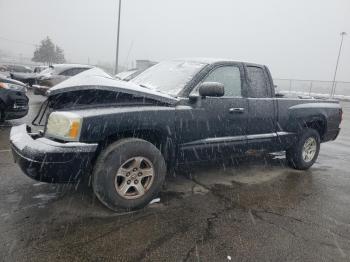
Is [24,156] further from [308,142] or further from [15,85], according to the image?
[15,85]

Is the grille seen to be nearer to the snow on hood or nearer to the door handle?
the snow on hood

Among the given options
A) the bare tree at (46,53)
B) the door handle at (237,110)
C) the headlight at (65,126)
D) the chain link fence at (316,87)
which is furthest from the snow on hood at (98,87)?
the bare tree at (46,53)

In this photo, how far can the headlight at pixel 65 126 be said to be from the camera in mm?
3164

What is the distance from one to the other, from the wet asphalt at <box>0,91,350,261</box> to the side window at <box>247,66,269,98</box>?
1.29 metres

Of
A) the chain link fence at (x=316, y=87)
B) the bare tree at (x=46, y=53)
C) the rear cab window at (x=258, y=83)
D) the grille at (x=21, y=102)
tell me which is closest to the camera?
the rear cab window at (x=258, y=83)

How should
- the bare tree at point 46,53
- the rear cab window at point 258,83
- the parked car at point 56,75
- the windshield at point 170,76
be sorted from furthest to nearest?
the bare tree at point 46,53 < the parked car at point 56,75 < the rear cab window at point 258,83 < the windshield at point 170,76

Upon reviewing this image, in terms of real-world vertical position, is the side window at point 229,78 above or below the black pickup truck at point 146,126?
above

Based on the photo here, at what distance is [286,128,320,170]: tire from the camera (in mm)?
5613

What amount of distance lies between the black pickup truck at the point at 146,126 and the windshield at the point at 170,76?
2 cm

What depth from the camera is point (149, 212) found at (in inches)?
141

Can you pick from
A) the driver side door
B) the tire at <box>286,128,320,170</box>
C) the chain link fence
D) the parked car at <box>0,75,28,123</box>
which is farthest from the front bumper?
the chain link fence

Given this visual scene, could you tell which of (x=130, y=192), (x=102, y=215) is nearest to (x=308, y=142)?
(x=130, y=192)

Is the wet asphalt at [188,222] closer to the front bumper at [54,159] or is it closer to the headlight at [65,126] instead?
the front bumper at [54,159]

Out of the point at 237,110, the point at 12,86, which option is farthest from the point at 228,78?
the point at 12,86
